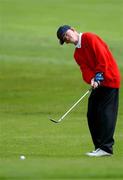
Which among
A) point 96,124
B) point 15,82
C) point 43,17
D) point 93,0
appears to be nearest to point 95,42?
point 96,124

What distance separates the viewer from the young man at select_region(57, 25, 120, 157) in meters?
12.0

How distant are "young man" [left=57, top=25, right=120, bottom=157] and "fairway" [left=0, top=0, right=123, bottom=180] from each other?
366 mm

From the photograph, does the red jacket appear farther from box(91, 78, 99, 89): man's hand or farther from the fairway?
the fairway

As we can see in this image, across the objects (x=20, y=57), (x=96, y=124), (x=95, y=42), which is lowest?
(x=20, y=57)

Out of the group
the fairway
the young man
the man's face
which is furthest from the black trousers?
the man's face

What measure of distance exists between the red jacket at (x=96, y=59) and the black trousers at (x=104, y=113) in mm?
155

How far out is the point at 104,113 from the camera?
12352 mm

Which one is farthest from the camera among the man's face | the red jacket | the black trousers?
the black trousers

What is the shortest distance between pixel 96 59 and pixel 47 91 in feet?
38.6

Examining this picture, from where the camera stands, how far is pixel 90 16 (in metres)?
Answer: 37.3

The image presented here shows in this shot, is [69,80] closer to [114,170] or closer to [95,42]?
[95,42]

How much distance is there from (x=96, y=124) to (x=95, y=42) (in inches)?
45.6

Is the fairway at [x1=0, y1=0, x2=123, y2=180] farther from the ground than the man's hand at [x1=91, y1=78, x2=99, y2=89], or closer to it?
closer to it

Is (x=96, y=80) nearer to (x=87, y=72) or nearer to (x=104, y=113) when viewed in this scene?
(x=87, y=72)
